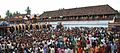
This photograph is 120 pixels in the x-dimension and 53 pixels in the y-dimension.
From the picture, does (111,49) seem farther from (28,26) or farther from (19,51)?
(28,26)

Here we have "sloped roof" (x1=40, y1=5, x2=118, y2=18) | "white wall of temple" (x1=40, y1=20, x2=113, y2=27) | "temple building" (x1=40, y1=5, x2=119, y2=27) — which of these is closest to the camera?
"white wall of temple" (x1=40, y1=20, x2=113, y2=27)

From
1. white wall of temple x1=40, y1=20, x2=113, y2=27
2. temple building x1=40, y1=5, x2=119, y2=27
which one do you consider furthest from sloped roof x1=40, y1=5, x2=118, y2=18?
white wall of temple x1=40, y1=20, x2=113, y2=27

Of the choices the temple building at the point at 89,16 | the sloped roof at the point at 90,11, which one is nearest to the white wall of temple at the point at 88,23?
the temple building at the point at 89,16

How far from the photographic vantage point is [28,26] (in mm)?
41156

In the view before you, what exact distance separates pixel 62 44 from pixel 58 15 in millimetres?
35515

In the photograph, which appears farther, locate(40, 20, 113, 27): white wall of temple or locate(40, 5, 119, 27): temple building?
locate(40, 5, 119, 27): temple building

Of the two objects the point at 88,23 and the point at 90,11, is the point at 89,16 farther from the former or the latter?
the point at 88,23

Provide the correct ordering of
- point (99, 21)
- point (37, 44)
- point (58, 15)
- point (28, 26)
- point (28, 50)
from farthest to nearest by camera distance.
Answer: point (58, 15) → point (28, 26) → point (99, 21) → point (37, 44) → point (28, 50)

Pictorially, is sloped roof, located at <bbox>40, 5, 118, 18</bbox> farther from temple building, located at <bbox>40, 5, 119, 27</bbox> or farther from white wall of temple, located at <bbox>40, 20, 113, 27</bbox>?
white wall of temple, located at <bbox>40, 20, 113, 27</bbox>

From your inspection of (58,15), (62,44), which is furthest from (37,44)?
(58,15)

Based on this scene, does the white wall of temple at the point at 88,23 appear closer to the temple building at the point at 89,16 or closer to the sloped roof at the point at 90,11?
the temple building at the point at 89,16

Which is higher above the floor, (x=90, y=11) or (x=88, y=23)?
(x=90, y=11)

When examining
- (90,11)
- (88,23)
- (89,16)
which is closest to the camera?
(88,23)

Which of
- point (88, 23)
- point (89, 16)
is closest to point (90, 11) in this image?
point (89, 16)
